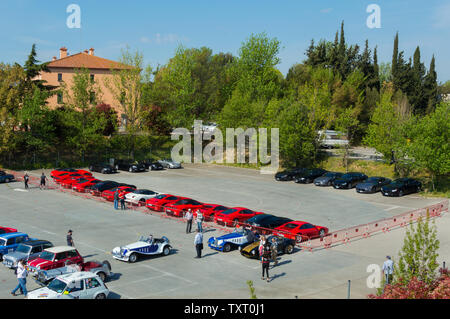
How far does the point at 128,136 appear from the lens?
6475 cm

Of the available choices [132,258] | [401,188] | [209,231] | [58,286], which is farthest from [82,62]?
[58,286]

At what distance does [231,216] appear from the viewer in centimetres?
3200

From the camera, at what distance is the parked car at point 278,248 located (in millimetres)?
24484

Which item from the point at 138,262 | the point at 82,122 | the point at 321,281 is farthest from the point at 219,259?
the point at 82,122

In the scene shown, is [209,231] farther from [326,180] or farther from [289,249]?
[326,180]

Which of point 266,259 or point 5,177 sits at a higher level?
point 5,177

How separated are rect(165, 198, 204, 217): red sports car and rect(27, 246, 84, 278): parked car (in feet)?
41.1

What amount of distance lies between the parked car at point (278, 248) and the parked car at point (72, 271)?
7.51m

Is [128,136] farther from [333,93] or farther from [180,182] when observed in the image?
[333,93]

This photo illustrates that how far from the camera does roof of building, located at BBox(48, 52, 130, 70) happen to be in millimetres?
81250

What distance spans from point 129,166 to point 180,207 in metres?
22.9

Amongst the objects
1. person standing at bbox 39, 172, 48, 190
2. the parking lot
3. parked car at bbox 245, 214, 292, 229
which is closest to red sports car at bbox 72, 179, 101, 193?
the parking lot

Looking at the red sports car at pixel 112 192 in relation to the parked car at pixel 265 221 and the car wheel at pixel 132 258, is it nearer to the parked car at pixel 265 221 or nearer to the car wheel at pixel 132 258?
the parked car at pixel 265 221

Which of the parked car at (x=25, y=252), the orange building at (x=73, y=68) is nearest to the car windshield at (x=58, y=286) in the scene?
the parked car at (x=25, y=252)
